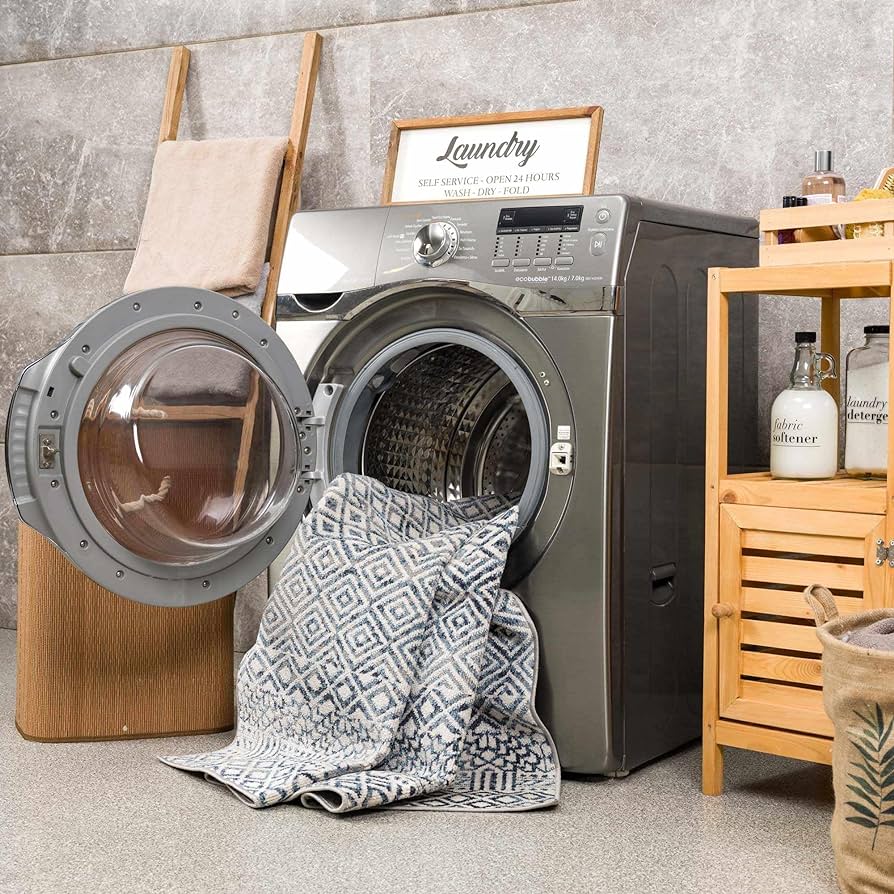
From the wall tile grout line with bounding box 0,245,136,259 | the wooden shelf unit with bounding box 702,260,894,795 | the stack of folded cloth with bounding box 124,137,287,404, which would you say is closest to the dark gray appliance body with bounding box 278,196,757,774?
the wooden shelf unit with bounding box 702,260,894,795

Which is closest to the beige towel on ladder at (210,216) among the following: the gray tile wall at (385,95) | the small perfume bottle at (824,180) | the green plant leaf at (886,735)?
the gray tile wall at (385,95)

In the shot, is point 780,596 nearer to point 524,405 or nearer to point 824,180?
point 524,405

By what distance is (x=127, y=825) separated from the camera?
192 centimetres

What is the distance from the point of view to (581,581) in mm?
2094

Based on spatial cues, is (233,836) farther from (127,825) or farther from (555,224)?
(555,224)

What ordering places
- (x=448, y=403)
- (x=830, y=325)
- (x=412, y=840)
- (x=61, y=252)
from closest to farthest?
(x=412, y=840) < (x=830, y=325) < (x=448, y=403) < (x=61, y=252)

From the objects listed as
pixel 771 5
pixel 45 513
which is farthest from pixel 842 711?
pixel 771 5

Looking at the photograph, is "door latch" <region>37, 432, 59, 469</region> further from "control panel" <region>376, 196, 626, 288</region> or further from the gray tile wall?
the gray tile wall

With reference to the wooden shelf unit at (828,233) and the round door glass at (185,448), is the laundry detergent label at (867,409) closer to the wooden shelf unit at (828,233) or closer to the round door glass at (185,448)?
the wooden shelf unit at (828,233)

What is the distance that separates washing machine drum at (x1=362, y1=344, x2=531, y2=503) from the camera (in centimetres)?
242

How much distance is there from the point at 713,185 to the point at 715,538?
918 millimetres

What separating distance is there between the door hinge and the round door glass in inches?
40.7

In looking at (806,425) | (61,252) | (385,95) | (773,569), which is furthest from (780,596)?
(61,252)

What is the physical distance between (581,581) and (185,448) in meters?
0.74
